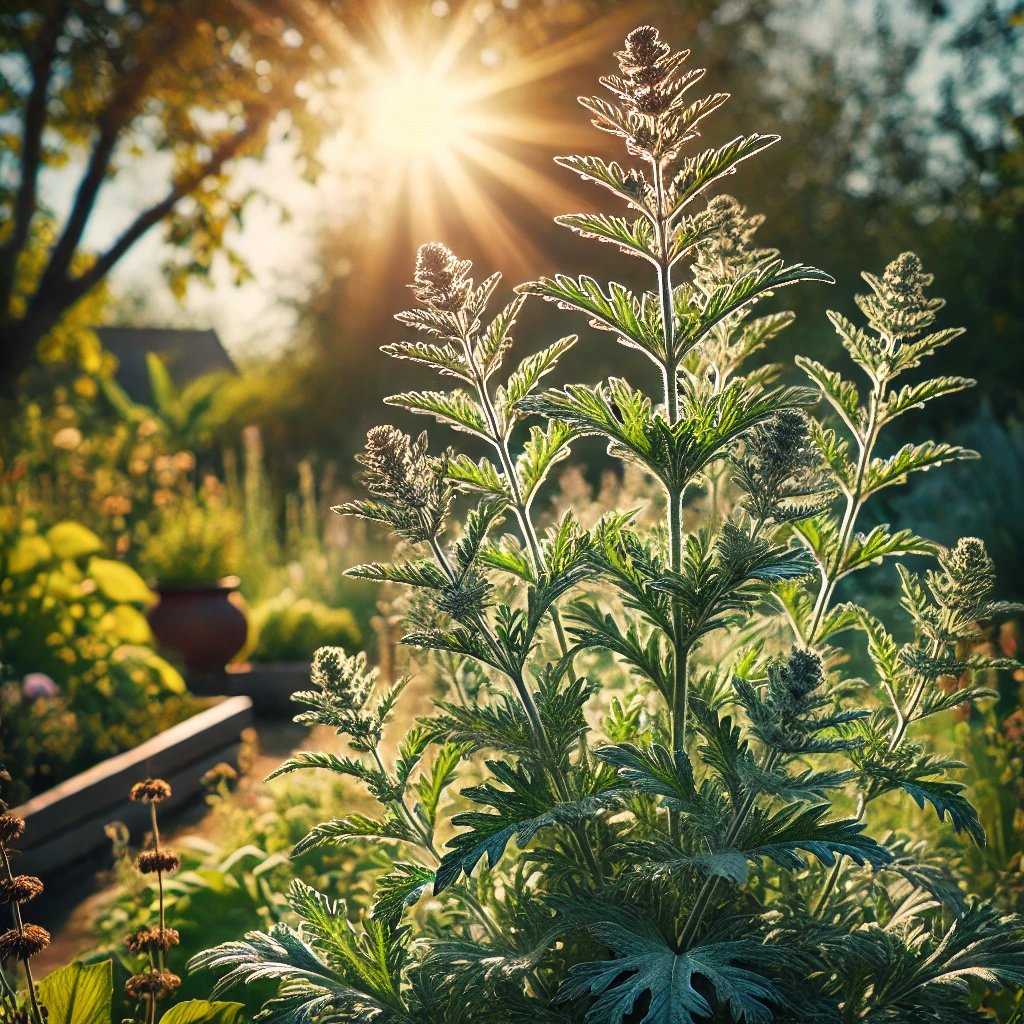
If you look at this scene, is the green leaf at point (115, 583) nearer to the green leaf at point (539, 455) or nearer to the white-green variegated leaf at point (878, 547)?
the green leaf at point (539, 455)

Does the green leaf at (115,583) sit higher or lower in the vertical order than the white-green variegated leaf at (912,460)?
lower

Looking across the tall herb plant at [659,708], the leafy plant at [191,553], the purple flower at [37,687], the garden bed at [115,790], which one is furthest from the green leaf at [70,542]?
the tall herb plant at [659,708]

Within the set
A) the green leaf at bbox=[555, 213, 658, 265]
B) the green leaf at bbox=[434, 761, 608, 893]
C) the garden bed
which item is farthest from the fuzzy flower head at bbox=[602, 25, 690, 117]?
the garden bed

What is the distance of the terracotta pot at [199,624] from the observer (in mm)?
6523

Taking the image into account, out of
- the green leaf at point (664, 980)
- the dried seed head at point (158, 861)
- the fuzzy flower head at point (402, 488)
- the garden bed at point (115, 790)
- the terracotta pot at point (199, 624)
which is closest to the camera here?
the green leaf at point (664, 980)

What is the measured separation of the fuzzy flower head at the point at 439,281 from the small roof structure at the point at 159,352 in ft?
78.1

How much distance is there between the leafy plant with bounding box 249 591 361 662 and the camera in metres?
7.00

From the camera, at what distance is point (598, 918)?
1.25 m

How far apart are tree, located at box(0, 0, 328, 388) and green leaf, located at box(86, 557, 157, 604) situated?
2442 millimetres

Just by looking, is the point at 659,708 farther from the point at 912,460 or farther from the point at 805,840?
the point at 912,460

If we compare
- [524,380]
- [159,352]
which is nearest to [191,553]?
[524,380]

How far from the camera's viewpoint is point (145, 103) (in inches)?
265

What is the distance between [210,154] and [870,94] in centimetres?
898

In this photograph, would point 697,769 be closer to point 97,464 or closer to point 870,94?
point 97,464
